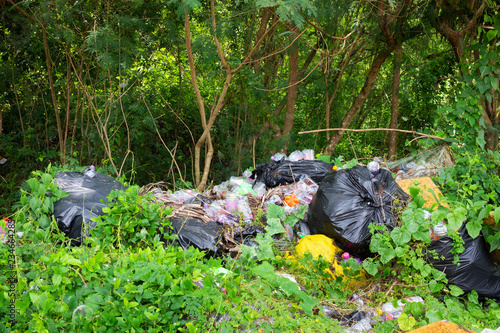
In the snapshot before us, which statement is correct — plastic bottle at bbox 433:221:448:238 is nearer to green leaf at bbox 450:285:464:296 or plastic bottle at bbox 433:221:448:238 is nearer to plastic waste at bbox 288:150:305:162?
green leaf at bbox 450:285:464:296

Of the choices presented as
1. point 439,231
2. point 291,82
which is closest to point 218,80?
point 291,82

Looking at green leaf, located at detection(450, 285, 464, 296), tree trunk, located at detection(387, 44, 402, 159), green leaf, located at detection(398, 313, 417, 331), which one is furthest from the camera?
tree trunk, located at detection(387, 44, 402, 159)

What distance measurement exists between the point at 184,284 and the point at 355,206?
1.70 metres

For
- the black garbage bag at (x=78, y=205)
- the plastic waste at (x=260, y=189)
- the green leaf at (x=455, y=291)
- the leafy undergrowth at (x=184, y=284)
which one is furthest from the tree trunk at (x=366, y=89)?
the black garbage bag at (x=78, y=205)

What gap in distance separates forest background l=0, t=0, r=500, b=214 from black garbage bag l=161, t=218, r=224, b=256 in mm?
1358

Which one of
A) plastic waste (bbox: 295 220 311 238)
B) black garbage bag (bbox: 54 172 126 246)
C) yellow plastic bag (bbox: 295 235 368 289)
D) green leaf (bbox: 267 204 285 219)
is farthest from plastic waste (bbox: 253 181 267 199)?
black garbage bag (bbox: 54 172 126 246)

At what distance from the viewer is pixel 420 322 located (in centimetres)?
231

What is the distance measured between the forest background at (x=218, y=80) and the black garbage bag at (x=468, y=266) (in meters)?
1.16

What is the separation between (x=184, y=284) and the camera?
1840 millimetres

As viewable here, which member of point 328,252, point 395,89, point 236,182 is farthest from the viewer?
point 395,89

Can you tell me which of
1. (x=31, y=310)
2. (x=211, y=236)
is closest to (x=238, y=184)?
(x=211, y=236)

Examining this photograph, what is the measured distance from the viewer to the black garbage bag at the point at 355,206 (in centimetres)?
294

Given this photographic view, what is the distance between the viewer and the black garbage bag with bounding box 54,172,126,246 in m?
2.68

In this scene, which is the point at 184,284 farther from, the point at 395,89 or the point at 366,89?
the point at 395,89
